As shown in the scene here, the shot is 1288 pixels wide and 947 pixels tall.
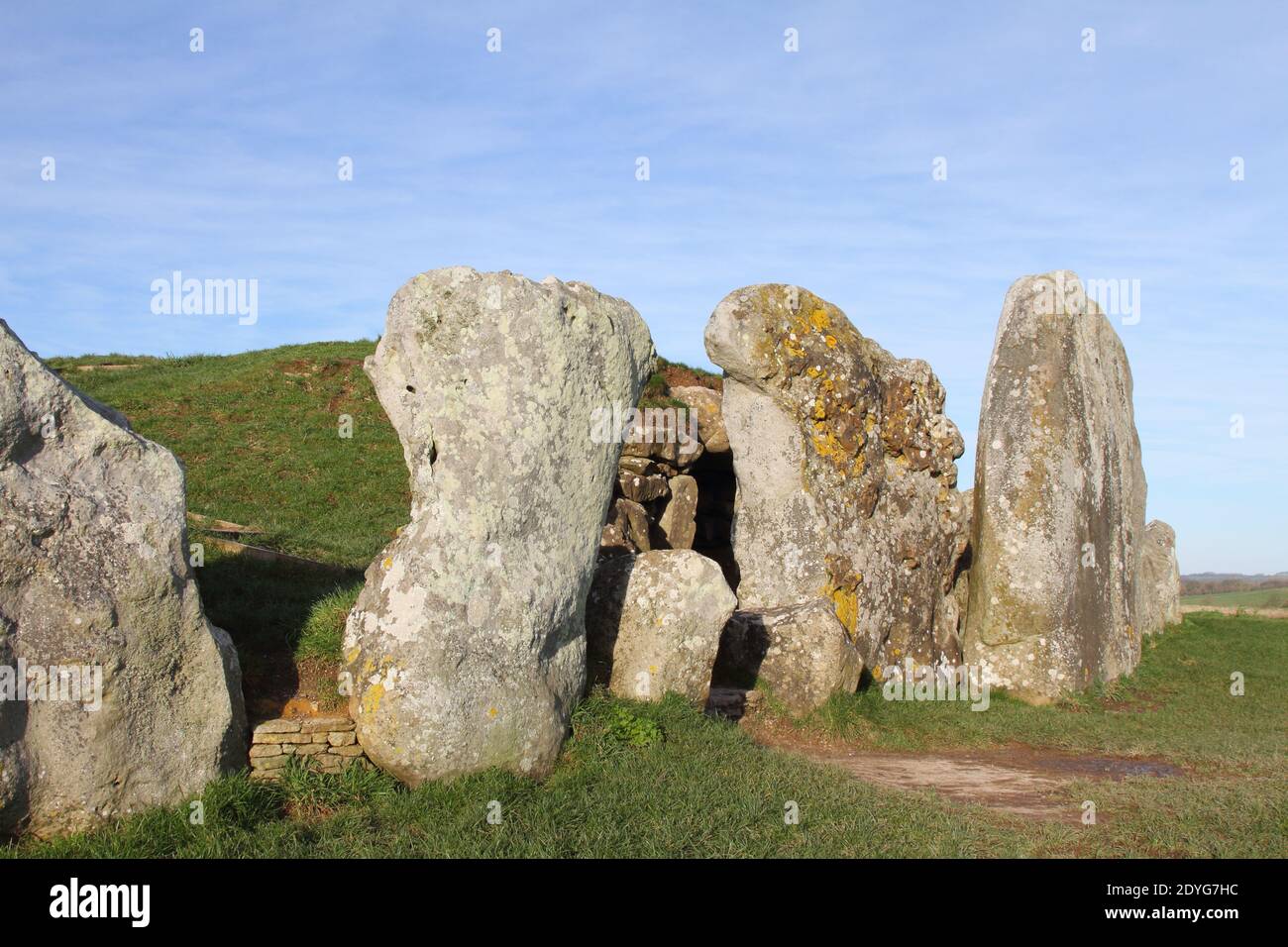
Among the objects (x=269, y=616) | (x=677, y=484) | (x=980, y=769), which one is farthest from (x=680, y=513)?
(x=269, y=616)

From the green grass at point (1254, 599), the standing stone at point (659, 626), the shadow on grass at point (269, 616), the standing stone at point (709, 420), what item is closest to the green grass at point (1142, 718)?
the standing stone at point (659, 626)

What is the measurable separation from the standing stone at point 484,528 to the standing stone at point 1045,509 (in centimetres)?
710

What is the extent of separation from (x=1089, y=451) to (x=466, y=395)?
31.0 ft

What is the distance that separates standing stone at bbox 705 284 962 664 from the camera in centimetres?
1333

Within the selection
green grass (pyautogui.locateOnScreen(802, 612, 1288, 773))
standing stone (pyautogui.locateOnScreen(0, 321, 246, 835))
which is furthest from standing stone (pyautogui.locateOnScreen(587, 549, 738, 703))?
standing stone (pyautogui.locateOnScreen(0, 321, 246, 835))

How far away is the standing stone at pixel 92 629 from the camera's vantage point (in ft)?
22.0

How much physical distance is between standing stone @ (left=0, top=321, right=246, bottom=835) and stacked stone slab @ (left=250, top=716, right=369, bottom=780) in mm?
147

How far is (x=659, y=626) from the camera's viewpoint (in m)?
9.80

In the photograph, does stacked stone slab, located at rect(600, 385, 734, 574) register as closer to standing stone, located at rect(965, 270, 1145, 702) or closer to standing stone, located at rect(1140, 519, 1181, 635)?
standing stone, located at rect(965, 270, 1145, 702)

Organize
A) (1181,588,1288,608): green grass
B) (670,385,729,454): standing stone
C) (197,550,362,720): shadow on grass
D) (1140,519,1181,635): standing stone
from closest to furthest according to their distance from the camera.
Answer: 1. (197,550,362,720): shadow on grass
2. (670,385,729,454): standing stone
3. (1140,519,1181,635): standing stone
4. (1181,588,1288,608): green grass
